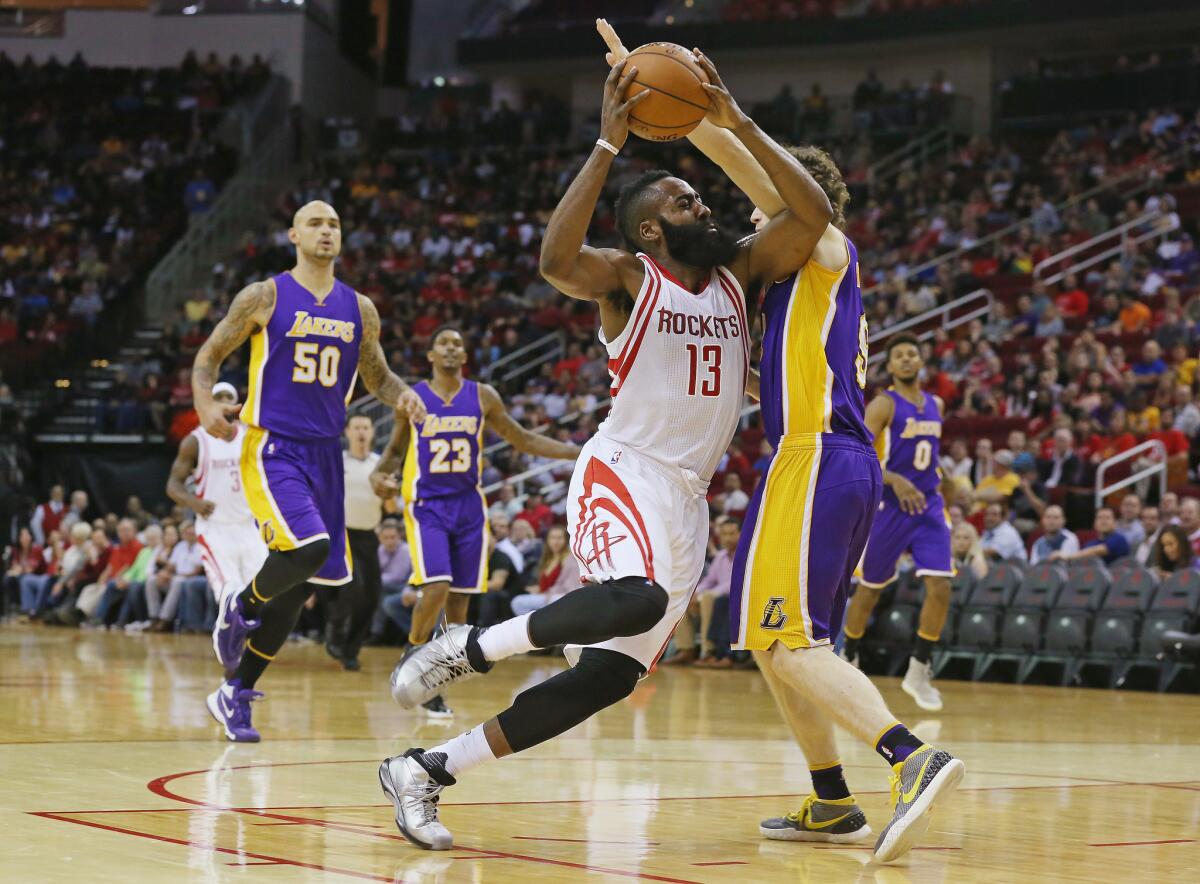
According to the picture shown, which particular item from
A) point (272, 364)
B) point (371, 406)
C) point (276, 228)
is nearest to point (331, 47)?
point (276, 228)

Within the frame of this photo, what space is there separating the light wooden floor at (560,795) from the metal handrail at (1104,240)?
10.2m

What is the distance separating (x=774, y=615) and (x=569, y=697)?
0.66m

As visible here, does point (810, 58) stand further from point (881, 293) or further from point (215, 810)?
point (215, 810)

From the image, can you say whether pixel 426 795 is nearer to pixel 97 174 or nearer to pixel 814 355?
pixel 814 355

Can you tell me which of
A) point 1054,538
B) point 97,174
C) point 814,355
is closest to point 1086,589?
point 1054,538

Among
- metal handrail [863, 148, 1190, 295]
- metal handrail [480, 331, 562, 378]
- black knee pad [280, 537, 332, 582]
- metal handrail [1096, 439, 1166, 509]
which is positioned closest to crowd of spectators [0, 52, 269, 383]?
metal handrail [480, 331, 562, 378]

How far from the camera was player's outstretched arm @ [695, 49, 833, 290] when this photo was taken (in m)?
4.77

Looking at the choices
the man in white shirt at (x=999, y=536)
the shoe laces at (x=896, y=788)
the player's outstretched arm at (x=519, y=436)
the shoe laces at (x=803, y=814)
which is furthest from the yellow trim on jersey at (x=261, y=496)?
the man in white shirt at (x=999, y=536)

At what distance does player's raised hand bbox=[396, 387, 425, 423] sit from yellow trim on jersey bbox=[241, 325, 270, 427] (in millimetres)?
667

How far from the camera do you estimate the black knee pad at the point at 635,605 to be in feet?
14.8

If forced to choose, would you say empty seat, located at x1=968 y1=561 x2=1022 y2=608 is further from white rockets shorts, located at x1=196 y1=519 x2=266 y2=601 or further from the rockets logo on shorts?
the rockets logo on shorts

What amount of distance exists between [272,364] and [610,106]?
11.3 ft

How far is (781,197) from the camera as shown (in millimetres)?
4941

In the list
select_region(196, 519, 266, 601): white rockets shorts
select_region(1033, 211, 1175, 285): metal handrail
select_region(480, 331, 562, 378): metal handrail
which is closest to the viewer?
select_region(196, 519, 266, 601): white rockets shorts
